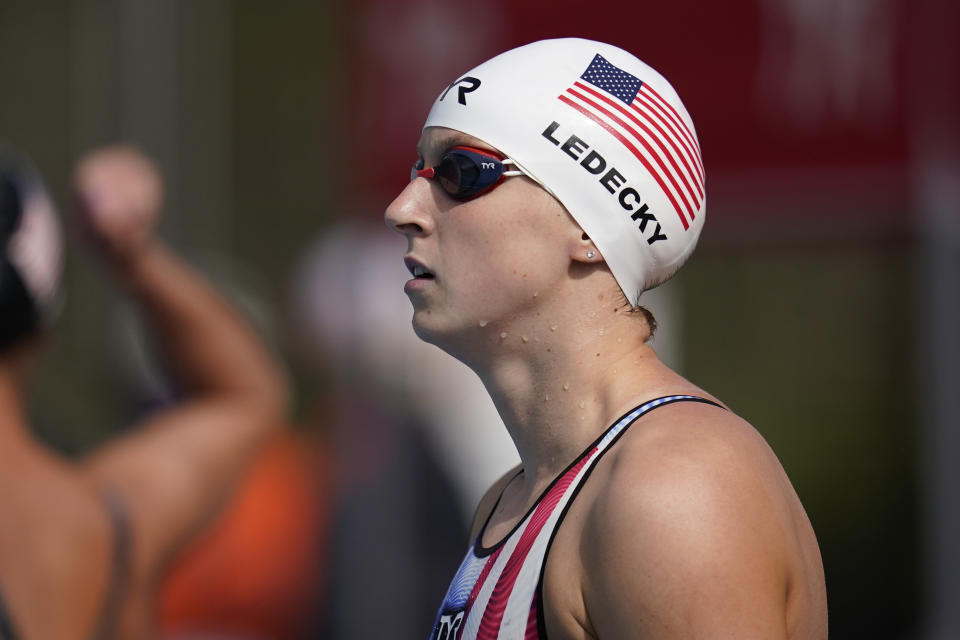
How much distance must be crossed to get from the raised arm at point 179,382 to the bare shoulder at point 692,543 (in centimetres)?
201

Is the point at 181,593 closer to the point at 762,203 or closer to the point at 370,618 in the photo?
the point at 370,618

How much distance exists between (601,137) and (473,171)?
234 millimetres

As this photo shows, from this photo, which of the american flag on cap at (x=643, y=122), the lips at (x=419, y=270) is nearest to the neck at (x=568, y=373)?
the lips at (x=419, y=270)

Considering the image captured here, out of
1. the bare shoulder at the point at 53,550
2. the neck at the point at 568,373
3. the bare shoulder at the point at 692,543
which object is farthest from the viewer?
the bare shoulder at the point at 53,550

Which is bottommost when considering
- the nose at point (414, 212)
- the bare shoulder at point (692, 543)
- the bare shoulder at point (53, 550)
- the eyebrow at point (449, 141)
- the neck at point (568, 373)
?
the bare shoulder at point (53, 550)

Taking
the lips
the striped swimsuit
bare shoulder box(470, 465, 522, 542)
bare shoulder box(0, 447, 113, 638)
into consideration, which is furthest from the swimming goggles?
bare shoulder box(0, 447, 113, 638)

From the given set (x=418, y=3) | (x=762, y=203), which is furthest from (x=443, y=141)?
(x=418, y=3)

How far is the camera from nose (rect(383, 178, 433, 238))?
2.25 meters

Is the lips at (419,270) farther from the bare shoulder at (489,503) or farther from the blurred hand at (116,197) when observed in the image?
the blurred hand at (116,197)

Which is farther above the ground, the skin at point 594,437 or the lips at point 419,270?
the lips at point 419,270

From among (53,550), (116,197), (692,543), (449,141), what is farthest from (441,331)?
(116,197)

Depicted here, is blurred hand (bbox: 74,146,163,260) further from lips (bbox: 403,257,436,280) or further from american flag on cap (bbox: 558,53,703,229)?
american flag on cap (bbox: 558,53,703,229)

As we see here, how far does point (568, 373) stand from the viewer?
7.22 feet

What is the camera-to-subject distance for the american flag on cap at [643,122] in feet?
7.25
